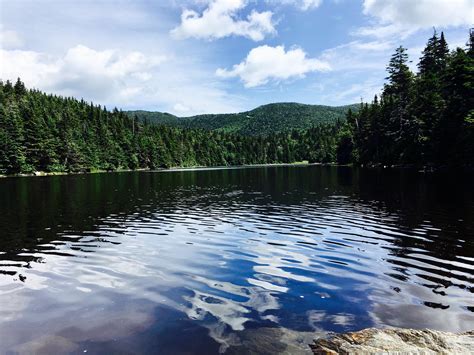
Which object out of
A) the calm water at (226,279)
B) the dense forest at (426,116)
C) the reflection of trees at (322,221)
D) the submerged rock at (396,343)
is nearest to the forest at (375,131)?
the dense forest at (426,116)

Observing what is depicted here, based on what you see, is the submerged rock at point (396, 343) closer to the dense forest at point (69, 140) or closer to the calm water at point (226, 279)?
the calm water at point (226, 279)

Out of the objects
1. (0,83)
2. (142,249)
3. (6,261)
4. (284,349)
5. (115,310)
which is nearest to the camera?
(284,349)

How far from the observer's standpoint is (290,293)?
1262 cm

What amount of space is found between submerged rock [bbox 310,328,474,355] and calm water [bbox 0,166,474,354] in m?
1.07

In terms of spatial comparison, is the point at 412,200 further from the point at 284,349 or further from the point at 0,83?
the point at 0,83

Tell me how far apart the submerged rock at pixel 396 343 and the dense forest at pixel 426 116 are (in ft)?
191

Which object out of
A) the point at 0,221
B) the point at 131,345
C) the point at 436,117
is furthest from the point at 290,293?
the point at 436,117

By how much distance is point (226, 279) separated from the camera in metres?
14.2

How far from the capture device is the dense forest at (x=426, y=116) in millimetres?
67562

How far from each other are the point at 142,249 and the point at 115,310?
811 centimetres

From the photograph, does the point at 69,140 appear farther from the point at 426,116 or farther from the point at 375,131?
the point at 426,116

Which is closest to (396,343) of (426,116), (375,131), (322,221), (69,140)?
(322,221)

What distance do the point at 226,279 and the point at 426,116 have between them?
290 feet

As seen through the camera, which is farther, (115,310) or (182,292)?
(182,292)
